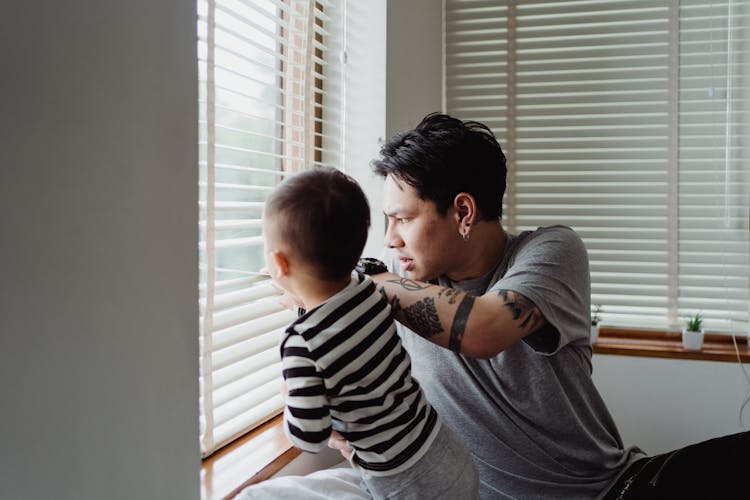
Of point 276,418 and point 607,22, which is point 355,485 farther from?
point 607,22

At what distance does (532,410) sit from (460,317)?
391 millimetres

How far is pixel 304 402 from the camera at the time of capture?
92cm

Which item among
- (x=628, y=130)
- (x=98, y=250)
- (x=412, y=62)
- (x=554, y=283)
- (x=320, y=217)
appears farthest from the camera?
(x=628, y=130)

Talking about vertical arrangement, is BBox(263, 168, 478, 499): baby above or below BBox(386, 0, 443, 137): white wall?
below

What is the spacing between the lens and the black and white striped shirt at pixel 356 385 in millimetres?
926

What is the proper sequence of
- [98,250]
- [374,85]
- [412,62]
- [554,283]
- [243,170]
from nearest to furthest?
[98,250], [554,283], [243,170], [374,85], [412,62]

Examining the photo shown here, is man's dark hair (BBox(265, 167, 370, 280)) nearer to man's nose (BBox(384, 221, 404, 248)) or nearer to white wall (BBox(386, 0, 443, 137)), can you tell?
man's nose (BBox(384, 221, 404, 248))

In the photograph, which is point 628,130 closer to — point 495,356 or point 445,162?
point 445,162

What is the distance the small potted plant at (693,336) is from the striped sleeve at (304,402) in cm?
185

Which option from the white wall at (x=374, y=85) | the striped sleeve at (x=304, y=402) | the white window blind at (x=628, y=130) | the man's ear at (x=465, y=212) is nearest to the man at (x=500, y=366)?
the man's ear at (x=465, y=212)

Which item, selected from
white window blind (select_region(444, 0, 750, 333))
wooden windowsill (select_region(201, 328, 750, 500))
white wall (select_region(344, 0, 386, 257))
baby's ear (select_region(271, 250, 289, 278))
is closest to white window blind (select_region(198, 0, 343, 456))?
wooden windowsill (select_region(201, 328, 750, 500))

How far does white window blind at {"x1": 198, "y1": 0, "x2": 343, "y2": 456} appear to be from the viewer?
130 centimetres

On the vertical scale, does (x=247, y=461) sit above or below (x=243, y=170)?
below

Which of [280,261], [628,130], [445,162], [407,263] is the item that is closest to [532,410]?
[407,263]
